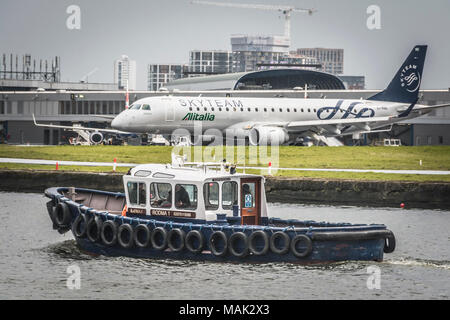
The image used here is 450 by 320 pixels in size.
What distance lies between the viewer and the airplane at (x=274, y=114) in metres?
63.8

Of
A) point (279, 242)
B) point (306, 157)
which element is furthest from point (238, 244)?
point (306, 157)

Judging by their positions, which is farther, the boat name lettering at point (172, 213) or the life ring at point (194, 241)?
the boat name lettering at point (172, 213)

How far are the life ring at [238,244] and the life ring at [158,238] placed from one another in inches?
92.9

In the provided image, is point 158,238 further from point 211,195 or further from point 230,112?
point 230,112

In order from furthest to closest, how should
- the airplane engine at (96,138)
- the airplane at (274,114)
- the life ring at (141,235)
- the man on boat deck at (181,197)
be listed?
the airplane engine at (96,138), the airplane at (274,114), the man on boat deck at (181,197), the life ring at (141,235)

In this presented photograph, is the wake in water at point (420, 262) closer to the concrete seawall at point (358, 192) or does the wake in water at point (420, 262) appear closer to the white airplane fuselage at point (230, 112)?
the concrete seawall at point (358, 192)

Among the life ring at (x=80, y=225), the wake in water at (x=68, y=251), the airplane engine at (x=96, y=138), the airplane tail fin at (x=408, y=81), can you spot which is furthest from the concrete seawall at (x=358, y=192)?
the airplane engine at (x=96, y=138)

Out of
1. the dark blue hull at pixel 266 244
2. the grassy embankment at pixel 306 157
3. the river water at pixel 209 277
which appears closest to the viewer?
the river water at pixel 209 277

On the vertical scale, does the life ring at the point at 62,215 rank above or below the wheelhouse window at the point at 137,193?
below

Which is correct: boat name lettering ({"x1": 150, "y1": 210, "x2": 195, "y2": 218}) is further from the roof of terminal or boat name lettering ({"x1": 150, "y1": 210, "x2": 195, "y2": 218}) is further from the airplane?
the roof of terminal

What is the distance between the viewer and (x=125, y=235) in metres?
30.7

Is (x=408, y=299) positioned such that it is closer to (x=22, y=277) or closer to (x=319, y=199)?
(x=22, y=277)

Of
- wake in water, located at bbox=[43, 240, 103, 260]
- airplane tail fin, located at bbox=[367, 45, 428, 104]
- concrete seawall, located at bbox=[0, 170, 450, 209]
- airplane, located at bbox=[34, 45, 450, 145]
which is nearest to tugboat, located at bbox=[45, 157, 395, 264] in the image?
wake in water, located at bbox=[43, 240, 103, 260]

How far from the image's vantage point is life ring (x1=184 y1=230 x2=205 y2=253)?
29453 millimetres
